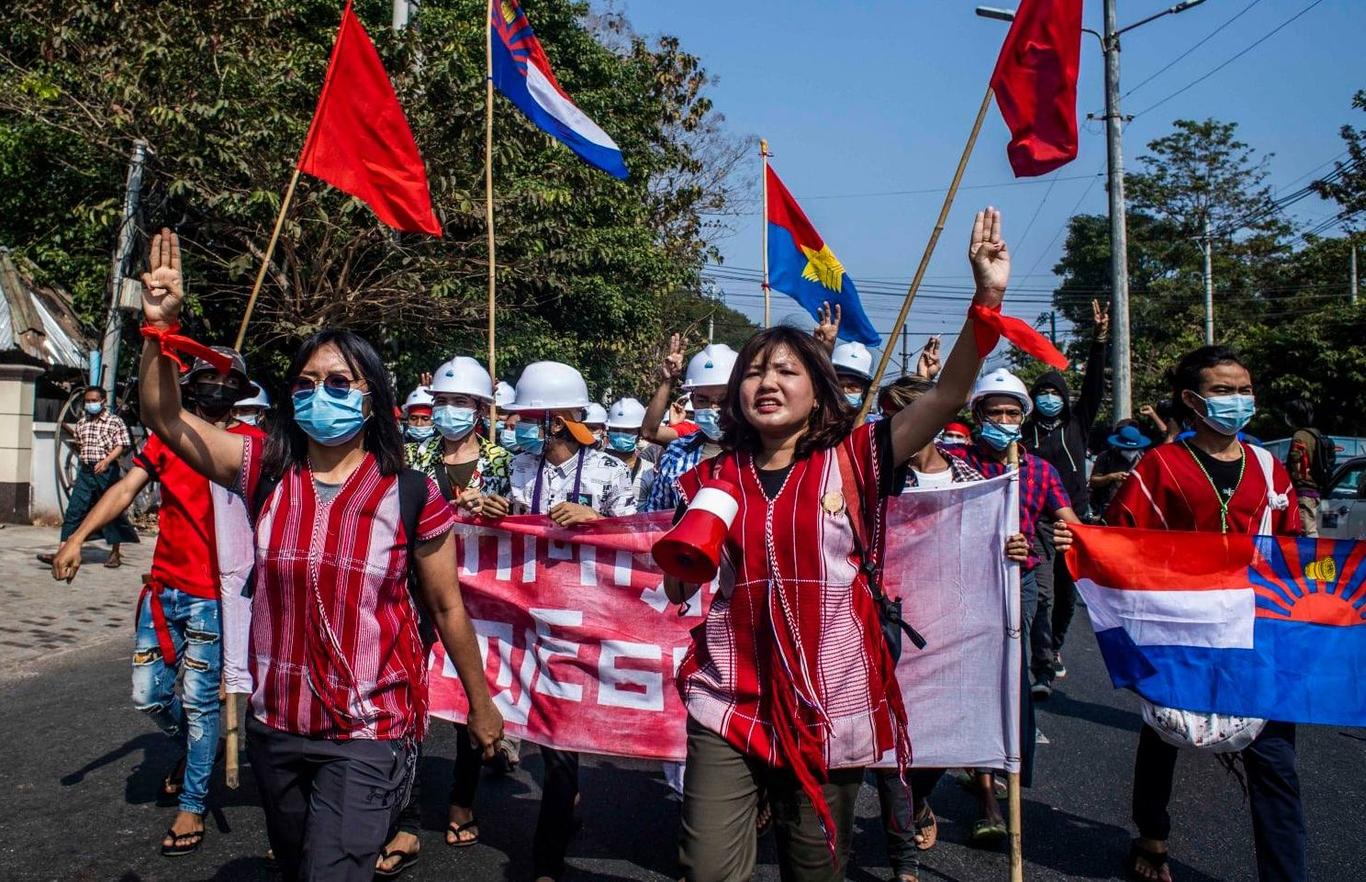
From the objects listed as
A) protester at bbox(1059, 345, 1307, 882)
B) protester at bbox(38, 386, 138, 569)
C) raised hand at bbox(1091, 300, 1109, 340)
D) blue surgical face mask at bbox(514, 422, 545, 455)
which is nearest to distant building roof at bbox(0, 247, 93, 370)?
protester at bbox(38, 386, 138, 569)

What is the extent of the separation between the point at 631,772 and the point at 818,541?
136 inches

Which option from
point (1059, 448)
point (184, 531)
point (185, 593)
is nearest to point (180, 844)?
point (185, 593)

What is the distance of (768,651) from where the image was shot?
2896 millimetres

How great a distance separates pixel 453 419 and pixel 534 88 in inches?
123

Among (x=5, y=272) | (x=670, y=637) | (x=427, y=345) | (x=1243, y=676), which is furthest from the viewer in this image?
(x=427, y=345)

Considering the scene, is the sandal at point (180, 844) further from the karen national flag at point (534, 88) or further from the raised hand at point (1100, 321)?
the raised hand at point (1100, 321)

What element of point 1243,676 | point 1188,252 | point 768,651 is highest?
point 1188,252

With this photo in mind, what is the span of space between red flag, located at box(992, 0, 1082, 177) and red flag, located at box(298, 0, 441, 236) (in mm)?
3121

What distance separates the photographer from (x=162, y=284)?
287 cm

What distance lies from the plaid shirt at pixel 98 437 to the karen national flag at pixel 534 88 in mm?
7228

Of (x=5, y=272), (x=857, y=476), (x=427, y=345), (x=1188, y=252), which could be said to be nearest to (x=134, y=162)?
(x=5, y=272)

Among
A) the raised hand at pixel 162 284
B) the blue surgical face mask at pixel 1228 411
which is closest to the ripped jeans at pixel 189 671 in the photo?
the raised hand at pixel 162 284

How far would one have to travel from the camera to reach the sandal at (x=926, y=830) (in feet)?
15.6

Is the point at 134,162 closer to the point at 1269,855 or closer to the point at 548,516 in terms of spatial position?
the point at 548,516
